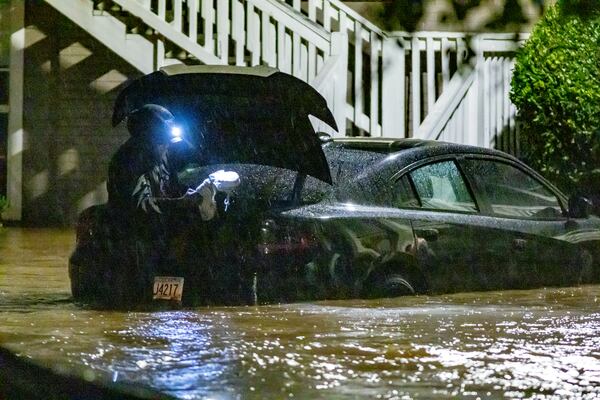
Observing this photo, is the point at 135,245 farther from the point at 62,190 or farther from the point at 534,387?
the point at 62,190

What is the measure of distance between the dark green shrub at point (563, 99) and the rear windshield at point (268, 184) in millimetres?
6682

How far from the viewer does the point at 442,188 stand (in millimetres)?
9742

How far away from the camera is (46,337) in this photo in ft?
25.7

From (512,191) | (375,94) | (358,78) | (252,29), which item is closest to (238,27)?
(252,29)

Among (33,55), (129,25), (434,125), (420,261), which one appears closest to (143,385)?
(420,261)

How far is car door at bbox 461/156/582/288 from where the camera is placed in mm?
10000

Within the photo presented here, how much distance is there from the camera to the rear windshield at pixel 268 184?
28.4 ft

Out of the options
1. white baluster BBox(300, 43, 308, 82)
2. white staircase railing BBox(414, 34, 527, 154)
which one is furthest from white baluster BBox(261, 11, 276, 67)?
white staircase railing BBox(414, 34, 527, 154)

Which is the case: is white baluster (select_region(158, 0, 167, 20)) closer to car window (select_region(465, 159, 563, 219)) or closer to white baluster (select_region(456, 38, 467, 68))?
white baluster (select_region(456, 38, 467, 68))

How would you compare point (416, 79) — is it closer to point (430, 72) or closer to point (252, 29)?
point (430, 72)

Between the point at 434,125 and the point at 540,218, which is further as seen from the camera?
the point at 434,125

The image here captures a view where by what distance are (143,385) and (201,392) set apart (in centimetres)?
34

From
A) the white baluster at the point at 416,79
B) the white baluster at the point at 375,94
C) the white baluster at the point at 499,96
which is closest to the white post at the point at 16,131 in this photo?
the white baluster at the point at 375,94

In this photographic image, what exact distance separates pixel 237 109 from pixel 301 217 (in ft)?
3.48
